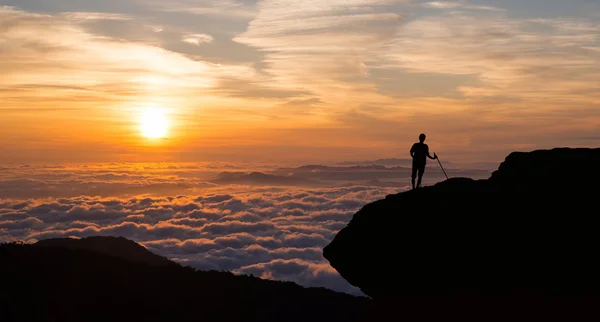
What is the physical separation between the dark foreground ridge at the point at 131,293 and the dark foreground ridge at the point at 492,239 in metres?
33.7

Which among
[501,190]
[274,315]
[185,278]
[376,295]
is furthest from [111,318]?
[501,190]

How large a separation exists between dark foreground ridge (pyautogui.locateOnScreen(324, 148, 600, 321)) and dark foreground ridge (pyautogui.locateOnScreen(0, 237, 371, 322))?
3368cm

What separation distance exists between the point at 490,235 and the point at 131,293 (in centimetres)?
4270

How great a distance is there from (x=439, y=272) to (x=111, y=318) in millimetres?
36841

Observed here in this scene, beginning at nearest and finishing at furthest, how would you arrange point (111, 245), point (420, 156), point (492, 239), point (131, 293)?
point (492, 239), point (420, 156), point (131, 293), point (111, 245)

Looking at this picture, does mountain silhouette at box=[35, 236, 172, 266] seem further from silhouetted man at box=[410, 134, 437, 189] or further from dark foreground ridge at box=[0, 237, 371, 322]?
silhouetted man at box=[410, 134, 437, 189]

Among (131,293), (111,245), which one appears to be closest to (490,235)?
(131,293)

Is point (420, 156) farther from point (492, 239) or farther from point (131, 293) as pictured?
point (131, 293)

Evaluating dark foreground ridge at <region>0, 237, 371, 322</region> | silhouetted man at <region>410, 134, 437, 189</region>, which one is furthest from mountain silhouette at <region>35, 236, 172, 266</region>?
silhouetted man at <region>410, 134, 437, 189</region>

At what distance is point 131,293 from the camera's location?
177 ft

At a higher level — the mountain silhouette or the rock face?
the rock face

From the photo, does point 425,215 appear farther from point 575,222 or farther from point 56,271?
point 56,271

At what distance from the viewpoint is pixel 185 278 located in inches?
2409

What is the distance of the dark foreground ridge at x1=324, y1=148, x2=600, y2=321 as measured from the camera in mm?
17516
